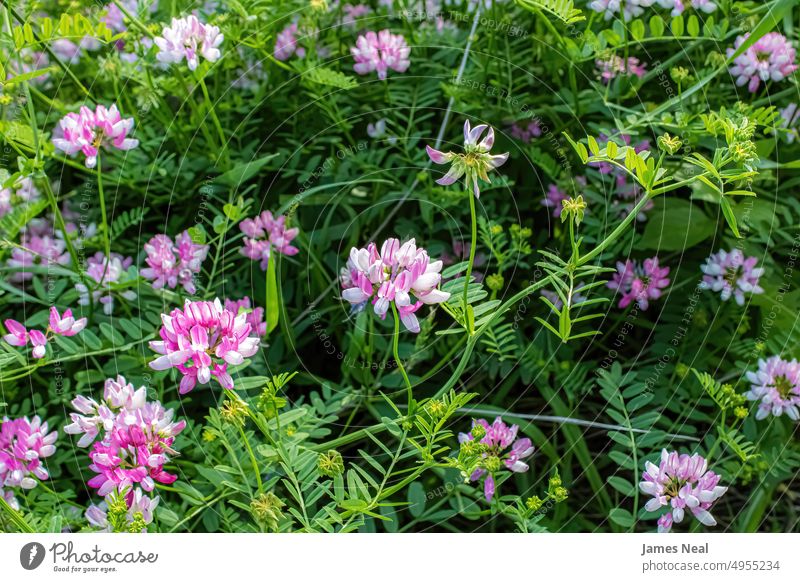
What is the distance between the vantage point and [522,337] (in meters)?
1.18

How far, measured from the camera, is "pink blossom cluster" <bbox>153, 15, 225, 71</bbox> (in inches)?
43.0

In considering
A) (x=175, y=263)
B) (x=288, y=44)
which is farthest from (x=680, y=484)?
(x=288, y=44)

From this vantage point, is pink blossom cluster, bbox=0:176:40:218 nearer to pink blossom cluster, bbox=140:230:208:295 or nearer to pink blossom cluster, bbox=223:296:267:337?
pink blossom cluster, bbox=140:230:208:295

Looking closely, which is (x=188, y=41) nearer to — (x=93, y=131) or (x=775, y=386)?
(x=93, y=131)

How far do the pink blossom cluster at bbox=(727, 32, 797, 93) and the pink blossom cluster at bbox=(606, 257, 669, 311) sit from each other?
28 centimetres

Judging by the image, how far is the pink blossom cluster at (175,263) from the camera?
1109 mm

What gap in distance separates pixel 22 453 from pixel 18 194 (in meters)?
0.42

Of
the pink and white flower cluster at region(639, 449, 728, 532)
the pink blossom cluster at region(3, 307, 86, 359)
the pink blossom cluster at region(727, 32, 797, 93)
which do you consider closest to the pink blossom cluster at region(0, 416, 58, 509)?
the pink blossom cluster at region(3, 307, 86, 359)

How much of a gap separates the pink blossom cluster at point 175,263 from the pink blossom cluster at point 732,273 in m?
0.68

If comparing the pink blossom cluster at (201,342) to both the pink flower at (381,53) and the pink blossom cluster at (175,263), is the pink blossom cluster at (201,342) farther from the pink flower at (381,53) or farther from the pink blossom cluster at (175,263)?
the pink flower at (381,53)
